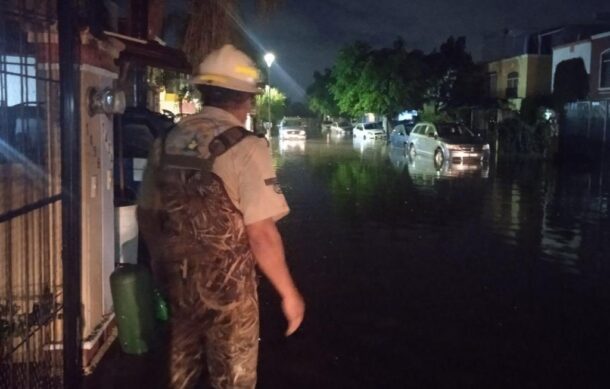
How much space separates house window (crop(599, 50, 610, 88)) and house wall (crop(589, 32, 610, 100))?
0.17 m

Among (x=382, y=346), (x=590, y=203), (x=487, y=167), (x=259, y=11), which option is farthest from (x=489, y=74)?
(x=382, y=346)

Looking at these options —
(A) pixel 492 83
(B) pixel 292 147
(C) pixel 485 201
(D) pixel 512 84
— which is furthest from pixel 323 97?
(C) pixel 485 201

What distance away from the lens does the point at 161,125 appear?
10.1m

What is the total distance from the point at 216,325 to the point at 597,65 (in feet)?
122

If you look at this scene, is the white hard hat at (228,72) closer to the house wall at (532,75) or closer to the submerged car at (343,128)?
the house wall at (532,75)

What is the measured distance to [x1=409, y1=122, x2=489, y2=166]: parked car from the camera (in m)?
25.7

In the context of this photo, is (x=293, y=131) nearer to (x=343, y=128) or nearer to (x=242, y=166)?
(x=343, y=128)

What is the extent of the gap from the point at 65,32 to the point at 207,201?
1429 millimetres

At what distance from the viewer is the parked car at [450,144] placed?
84.2ft

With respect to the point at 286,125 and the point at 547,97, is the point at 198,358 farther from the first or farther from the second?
the point at 286,125

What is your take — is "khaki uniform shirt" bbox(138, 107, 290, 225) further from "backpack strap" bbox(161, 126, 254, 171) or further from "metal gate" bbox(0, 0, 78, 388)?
"metal gate" bbox(0, 0, 78, 388)

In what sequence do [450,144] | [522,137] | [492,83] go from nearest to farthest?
[450,144], [522,137], [492,83]

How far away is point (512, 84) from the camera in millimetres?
50375

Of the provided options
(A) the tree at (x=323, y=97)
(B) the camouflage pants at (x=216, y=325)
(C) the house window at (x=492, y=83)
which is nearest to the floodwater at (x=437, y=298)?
(B) the camouflage pants at (x=216, y=325)
